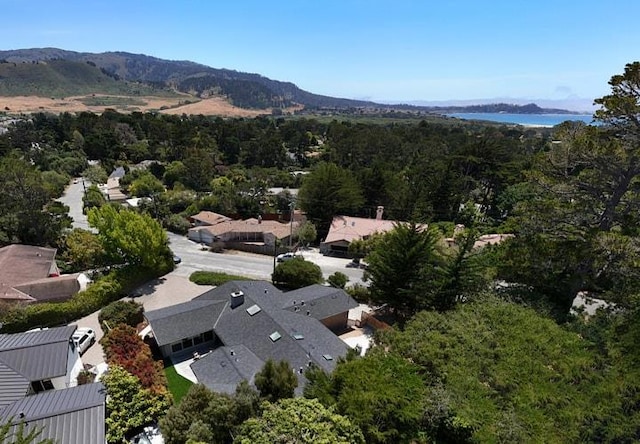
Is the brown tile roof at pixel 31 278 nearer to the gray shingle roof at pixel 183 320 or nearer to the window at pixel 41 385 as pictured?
the gray shingle roof at pixel 183 320

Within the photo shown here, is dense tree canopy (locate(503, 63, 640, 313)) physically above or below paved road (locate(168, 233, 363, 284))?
above

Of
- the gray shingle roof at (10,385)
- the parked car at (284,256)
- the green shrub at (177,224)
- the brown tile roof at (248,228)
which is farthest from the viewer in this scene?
the green shrub at (177,224)

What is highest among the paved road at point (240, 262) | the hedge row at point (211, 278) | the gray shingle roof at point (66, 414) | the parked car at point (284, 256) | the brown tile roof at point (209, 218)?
the gray shingle roof at point (66, 414)

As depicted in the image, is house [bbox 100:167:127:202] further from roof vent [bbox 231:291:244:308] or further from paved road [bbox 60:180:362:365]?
roof vent [bbox 231:291:244:308]

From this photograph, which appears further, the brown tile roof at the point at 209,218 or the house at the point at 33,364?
the brown tile roof at the point at 209,218

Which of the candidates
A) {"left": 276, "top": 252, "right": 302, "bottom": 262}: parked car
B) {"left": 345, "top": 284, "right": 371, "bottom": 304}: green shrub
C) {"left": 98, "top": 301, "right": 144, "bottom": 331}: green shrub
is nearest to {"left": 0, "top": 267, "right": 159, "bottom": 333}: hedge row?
{"left": 98, "top": 301, "right": 144, "bottom": 331}: green shrub

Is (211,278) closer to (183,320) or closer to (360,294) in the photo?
(183,320)

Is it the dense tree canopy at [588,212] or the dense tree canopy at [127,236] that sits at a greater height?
the dense tree canopy at [588,212]

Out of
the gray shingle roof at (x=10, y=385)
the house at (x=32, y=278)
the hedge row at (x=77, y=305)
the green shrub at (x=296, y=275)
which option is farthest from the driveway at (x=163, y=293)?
the gray shingle roof at (x=10, y=385)
